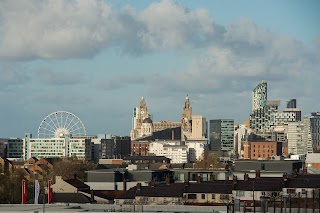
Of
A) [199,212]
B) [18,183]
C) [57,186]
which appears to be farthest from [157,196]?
[18,183]

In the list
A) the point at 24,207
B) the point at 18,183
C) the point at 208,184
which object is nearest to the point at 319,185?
the point at 208,184

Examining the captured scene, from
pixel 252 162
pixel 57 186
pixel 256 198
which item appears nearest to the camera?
pixel 256 198

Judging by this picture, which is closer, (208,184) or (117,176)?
(208,184)

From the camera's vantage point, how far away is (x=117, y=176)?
132250mm

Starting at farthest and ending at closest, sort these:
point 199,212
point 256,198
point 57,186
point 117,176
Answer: point 117,176
point 57,186
point 256,198
point 199,212

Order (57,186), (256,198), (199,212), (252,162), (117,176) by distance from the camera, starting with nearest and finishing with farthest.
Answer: (199,212) → (256,198) → (57,186) → (117,176) → (252,162)

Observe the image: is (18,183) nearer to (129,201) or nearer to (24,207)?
(129,201)

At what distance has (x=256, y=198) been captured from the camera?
4166 inches

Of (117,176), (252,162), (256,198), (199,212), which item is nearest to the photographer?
(199,212)

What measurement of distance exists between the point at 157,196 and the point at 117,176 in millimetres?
24291

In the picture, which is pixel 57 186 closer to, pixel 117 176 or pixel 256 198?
pixel 117 176

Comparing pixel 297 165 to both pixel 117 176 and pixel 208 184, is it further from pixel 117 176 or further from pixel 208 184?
pixel 208 184

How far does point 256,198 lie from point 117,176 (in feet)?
99.8

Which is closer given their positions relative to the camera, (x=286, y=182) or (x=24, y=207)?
(x=24, y=207)
